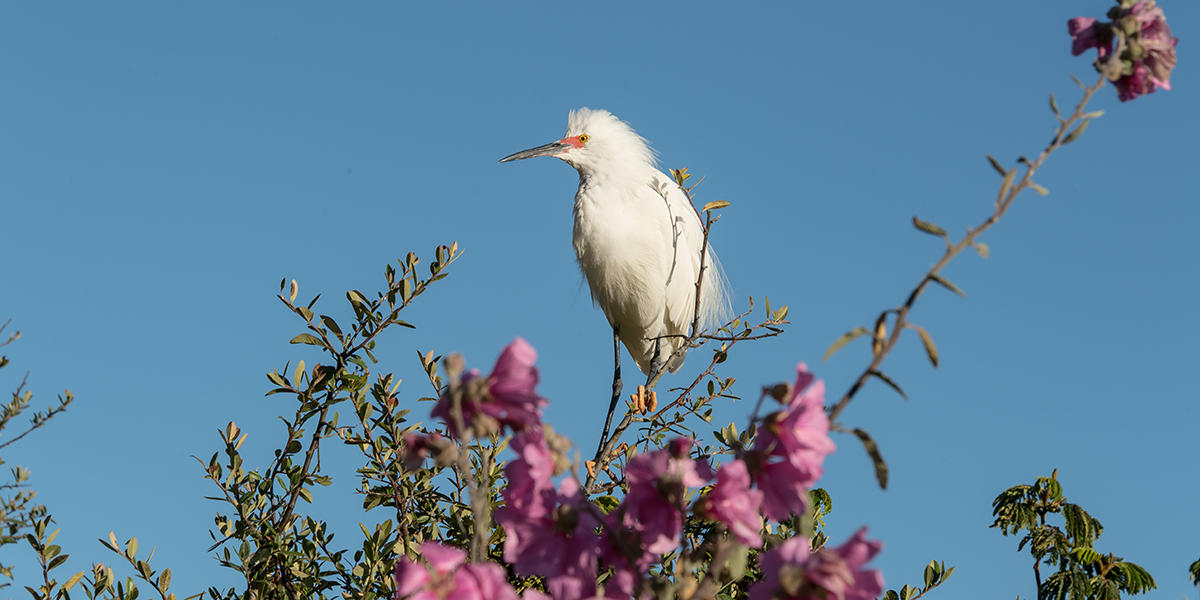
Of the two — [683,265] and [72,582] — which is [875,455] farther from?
[683,265]

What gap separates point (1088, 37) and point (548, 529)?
91 cm

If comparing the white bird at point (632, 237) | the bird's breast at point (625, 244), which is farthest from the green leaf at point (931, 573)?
the bird's breast at point (625, 244)

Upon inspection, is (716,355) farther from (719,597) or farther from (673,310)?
(673,310)

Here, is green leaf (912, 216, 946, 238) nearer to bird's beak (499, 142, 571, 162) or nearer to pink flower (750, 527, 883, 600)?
pink flower (750, 527, 883, 600)

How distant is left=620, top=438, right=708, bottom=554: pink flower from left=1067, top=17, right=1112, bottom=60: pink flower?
721 mm

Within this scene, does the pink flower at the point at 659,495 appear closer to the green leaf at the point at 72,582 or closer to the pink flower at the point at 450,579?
the pink flower at the point at 450,579

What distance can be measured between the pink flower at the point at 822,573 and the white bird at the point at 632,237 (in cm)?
542

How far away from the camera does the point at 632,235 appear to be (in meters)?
6.81

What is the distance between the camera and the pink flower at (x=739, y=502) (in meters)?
1.07

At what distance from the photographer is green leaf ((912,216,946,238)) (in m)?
1.09

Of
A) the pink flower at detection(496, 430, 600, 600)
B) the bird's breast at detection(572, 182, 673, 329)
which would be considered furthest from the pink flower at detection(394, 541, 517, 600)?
the bird's breast at detection(572, 182, 673, 329)

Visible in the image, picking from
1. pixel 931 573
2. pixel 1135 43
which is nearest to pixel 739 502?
pixel 1135 43

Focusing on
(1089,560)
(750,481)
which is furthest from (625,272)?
(750,481)

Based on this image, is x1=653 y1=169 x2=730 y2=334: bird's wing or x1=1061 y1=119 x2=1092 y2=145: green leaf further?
x1=653 y1=169 x2=730 y2=334: bird's wing
